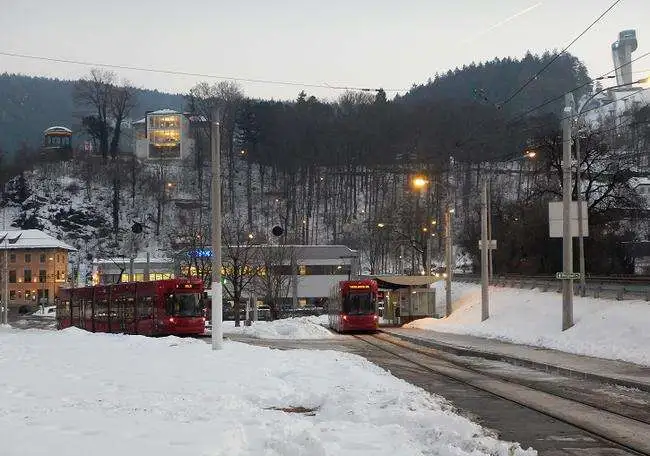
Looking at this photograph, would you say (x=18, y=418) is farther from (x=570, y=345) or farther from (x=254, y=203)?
(x=254, y=203)

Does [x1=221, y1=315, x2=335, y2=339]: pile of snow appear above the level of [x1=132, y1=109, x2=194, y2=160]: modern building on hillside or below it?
below

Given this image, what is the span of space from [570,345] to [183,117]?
138m

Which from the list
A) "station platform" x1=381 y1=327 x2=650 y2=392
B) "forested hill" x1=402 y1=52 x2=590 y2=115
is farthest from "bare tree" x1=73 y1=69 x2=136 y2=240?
"station platform" x1=381 y1=327 x2=650 y2=392

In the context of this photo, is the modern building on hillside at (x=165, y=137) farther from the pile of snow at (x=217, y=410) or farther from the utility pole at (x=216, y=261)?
the pile of snow at (x=217, y=410)

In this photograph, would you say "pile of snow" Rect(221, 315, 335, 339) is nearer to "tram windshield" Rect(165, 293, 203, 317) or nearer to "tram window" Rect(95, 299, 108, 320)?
"tram windshield" Rect(165, 293, 203, 317)

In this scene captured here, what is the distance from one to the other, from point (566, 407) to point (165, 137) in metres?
150

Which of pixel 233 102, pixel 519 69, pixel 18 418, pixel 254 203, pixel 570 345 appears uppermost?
pixel 519 69

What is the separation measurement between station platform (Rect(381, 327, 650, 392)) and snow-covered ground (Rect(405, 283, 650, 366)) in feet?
2.97

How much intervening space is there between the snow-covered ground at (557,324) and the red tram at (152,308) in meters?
13.9

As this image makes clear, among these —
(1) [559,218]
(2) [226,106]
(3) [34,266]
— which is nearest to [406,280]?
(1) [559,218]

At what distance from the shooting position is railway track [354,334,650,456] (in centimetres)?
1081

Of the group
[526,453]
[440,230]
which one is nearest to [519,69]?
[440,230]

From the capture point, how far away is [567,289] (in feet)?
94.5

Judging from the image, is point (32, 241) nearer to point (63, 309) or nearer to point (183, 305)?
point (63, 309)
